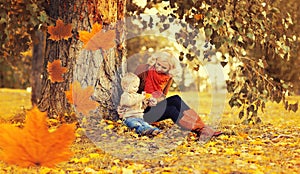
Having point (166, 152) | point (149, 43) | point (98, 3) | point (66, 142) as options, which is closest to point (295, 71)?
point (149, 43)

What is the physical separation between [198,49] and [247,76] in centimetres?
67

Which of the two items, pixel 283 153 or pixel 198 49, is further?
pixel 198 49

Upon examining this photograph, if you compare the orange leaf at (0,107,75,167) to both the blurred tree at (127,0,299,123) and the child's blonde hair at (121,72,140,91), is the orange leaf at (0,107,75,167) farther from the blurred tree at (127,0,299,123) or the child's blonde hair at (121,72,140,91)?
the blurred tree at (127,0,299,123)

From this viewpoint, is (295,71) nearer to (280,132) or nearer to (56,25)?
(280,132)

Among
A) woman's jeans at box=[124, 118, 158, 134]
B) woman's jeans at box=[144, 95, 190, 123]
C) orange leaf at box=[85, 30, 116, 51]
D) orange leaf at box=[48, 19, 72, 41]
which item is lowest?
woman's jeans at box=[124, 118, 158, 134]

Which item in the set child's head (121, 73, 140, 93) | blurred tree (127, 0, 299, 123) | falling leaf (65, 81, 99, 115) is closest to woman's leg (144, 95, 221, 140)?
child's head (121, 73, 140, 93)

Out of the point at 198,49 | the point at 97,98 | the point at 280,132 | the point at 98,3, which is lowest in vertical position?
the point at 280,132

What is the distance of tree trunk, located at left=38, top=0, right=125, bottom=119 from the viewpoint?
17.8ft

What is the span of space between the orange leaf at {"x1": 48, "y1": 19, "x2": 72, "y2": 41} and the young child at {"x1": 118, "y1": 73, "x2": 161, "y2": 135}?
839 millimetres

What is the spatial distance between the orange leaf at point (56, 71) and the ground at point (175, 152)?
60cm

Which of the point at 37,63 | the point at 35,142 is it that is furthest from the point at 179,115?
the point at 37,63

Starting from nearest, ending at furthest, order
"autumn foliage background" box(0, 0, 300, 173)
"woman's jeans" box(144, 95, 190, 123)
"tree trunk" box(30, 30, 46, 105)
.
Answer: "autumn foliage background" box(0, 0, 300, 173), "woman's jeans" box(144, 95, 190, 123), "tree trunk" box(30, 30, 46, 105)

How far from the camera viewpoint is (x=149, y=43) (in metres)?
16.8

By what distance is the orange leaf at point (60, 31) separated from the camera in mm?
5488
